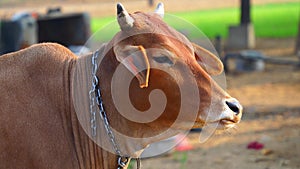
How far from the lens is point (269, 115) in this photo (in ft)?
30.2

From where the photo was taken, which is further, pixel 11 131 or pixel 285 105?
pixel 285 105

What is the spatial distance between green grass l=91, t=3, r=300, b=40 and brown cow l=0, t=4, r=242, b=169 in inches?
591

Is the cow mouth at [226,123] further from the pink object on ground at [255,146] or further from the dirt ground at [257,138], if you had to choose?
the pink object on ground at [255,146]

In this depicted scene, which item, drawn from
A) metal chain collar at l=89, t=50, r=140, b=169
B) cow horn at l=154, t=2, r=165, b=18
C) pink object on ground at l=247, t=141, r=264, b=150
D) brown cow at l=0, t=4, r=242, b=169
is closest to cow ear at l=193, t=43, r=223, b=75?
brown cow at l=0, t=4, r=242, b=169

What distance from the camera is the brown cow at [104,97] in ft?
10.8

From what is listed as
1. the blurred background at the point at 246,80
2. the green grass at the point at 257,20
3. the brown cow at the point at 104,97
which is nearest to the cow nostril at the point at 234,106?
the brown cow at the point at 104,97

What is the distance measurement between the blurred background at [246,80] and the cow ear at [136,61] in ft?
3.69

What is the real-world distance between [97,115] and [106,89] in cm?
14

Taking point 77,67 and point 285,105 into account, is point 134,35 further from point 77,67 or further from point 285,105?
point 285,105

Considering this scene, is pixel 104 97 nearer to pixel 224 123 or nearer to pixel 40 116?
pixel 40 116

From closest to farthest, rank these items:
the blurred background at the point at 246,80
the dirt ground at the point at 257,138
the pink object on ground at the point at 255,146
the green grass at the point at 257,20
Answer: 1. the dirt ground at the point at 257,138
2. the blurred background at the point at 246,80
3. the pink object on ground at the point at 255,146
4. the green grass at the point at 257,20

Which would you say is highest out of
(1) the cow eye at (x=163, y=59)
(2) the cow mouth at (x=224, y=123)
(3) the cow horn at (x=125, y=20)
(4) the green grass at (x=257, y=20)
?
(3) the cow horn at (x=125, y=20)

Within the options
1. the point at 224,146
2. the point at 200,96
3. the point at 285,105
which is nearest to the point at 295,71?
the point at 285,105

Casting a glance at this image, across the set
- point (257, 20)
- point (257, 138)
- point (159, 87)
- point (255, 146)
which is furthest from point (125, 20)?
point (257, 20)
